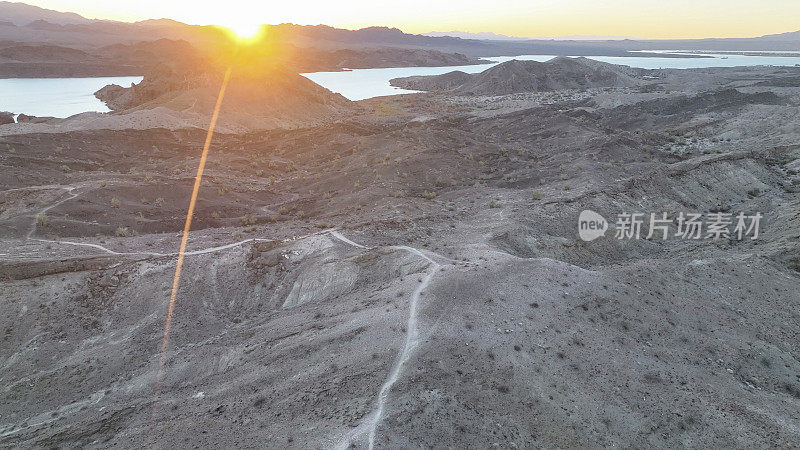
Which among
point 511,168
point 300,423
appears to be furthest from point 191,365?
point 511,168

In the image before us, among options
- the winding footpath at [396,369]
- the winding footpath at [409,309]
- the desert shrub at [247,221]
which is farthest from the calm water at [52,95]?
the winding footpath at [396,369]

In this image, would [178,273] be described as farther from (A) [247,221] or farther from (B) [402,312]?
(B) [402,312]

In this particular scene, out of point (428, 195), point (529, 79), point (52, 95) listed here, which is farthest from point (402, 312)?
point (52, 95)

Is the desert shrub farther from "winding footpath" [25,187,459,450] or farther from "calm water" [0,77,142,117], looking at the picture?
"calm water" [0,77,142,117]

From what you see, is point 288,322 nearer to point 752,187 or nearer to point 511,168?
point 511,168

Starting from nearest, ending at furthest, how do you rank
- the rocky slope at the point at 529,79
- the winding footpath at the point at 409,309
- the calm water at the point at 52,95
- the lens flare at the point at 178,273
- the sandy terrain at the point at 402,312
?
the winding footpath at the point at 409,309 → the sandy terrain at the point at 402,312 → the lens flare at the point at 178,273 → the calm water at the point at 52,95 → the rocky slope at the point at 529,79

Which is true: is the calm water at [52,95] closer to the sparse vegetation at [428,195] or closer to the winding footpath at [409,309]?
the winding footpath at [409,309]
